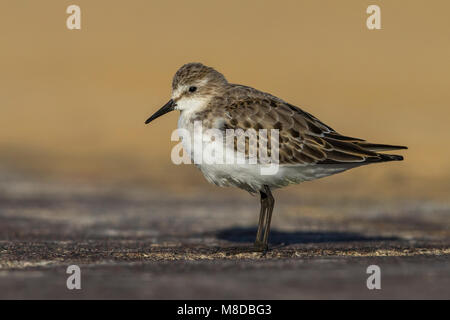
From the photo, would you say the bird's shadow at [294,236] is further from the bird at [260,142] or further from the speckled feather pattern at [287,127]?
the speckled feather pattern at [287,127]

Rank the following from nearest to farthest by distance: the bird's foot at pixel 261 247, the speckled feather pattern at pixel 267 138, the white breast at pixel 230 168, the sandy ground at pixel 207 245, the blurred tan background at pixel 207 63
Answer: the sandy ground at pixel 207 245 < the white breast at pixel 230 168 < the speckled feather pattern at pixel 267 138 < the bird's foot at pixel 261 247 < the blurred tan background at pixel 207 63

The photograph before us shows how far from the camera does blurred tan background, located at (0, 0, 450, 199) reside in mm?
19516

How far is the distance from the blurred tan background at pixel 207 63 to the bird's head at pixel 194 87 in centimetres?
754

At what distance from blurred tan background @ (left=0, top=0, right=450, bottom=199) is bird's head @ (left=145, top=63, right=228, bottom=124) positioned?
7536 millimetres

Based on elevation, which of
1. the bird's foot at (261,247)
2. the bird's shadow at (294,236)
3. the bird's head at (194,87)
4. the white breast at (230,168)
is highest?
the bird's head at (194,87)

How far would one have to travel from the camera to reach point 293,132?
9.40 meters

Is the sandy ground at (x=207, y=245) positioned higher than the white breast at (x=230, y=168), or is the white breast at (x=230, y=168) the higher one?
the white breast at (x=230, y=168)

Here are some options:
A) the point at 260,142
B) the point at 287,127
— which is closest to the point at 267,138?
the point at 260,142

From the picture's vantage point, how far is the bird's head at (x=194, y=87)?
9.66 m

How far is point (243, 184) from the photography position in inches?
364

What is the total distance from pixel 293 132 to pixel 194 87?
132 cm

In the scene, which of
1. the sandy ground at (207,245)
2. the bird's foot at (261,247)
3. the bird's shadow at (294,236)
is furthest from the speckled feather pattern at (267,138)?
the bird's shadow at (294,236)

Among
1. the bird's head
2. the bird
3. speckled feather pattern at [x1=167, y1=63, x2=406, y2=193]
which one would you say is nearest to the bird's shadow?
the bird

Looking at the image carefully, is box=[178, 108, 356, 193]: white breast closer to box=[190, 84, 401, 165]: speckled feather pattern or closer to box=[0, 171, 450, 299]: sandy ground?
box=[190, 84, 401, 165]: speckled feather pattern
